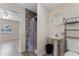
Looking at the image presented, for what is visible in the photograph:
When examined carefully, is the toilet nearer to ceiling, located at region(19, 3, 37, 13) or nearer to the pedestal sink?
the pedestal sink

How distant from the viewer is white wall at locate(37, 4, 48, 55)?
1.65m

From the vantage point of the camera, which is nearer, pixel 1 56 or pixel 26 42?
pixel 1 56

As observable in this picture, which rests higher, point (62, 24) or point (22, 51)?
point (62, 24)

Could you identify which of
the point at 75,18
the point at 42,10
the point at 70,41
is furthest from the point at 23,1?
the point at 70,41

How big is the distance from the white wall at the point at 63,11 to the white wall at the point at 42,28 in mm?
87

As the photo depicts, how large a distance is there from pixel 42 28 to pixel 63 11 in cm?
46

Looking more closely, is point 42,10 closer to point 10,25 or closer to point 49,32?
point 49,32

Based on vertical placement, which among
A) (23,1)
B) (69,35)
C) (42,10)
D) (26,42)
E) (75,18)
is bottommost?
(26,42)

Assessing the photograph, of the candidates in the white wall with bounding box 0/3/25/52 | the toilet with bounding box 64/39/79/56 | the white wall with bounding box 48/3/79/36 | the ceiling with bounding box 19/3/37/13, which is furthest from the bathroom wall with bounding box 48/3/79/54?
the white wall with bounding box 0/3/25/52

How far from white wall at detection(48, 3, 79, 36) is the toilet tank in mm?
255

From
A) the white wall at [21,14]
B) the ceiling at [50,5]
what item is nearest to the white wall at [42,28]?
the ceiling at [50,5]

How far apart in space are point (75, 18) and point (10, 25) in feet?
3.63

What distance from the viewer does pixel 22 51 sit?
1659mm

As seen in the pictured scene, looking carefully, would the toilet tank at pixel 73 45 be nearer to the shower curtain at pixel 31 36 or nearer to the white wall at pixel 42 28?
the white wall at pixel 42 28
